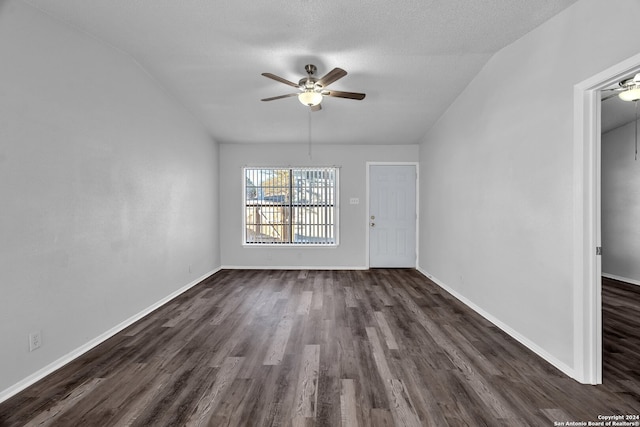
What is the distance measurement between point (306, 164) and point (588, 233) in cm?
444

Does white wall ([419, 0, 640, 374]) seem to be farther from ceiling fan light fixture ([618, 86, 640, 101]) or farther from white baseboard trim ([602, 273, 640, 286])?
white baseboard trim ([602, 273, 640, 286])

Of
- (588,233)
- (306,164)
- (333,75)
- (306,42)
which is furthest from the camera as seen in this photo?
(306,164)

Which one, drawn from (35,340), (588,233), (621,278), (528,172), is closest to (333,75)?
(528,172)

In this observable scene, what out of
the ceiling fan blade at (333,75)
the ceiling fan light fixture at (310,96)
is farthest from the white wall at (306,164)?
the ceiling fan blade at (333,75)

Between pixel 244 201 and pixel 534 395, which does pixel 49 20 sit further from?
pixel 534 395

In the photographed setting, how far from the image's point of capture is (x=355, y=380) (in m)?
2.02

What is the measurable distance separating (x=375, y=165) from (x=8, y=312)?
5.27 meters

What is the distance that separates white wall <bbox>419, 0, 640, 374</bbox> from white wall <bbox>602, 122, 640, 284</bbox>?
3.20 metres

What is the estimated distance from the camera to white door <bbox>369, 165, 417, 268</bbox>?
224 inches

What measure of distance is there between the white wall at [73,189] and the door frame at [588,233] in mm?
3995

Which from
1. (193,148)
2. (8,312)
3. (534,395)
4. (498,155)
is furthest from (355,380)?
(193,148)

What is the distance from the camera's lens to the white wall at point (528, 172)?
6.74 ft

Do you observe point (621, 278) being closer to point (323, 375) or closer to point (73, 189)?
point (323, 375)

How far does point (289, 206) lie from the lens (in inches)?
232
